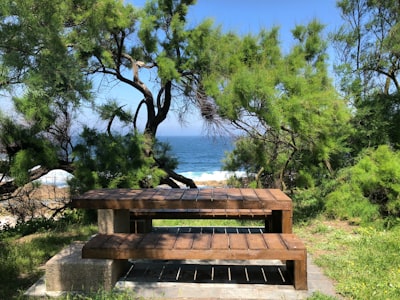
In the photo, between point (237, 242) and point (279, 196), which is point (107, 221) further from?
point (279, 196)

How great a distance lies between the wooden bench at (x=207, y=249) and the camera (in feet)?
8.77

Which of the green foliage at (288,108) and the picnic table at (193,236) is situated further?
the green foliage at (288,108)

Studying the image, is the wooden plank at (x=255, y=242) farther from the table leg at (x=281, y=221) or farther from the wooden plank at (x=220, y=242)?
the table leg at (x=281, y=221)

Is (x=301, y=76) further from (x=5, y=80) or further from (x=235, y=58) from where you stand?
(x=5, y=80)

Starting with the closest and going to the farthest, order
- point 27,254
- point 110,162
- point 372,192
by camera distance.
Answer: point 27,254, point 372,192, point 110,162

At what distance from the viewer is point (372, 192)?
5254mm

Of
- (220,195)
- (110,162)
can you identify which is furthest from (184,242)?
(110,162)

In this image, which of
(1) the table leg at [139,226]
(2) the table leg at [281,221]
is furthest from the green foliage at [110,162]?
(2) the table leg at [281,221]

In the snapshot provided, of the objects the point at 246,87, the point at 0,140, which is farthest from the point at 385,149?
the point at 0,140

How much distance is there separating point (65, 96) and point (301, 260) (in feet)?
6.78

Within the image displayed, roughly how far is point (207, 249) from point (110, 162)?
156 inches

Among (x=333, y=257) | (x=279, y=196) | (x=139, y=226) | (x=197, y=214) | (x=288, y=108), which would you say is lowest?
(x=333, y=257)

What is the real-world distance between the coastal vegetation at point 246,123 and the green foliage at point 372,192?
0.02 m

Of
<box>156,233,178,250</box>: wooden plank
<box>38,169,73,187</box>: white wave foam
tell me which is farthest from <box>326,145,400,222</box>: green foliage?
<box>38,169,73,187</box>: white wave foam
